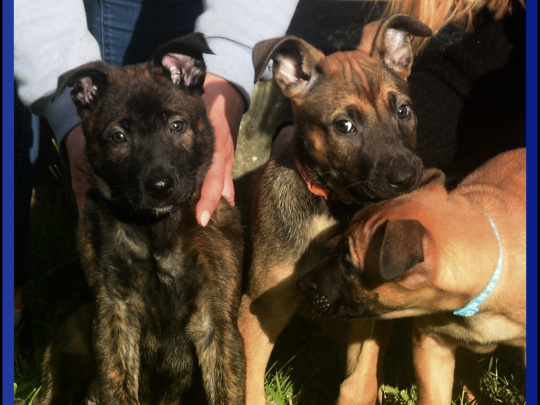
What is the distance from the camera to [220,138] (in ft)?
14.8

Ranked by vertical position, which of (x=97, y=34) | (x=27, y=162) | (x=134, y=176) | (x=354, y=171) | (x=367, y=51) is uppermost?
(x=367, y=51)

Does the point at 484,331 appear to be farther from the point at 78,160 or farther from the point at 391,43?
the point at 78,160

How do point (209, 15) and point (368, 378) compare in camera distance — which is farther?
point (209, 15)

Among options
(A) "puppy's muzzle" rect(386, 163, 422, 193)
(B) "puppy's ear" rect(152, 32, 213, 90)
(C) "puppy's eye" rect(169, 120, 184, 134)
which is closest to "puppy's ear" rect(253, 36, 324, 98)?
(B) "puppy's ear" rect(152, 32, 213, 90)

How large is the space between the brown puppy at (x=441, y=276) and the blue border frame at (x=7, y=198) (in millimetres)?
Answer: 1533

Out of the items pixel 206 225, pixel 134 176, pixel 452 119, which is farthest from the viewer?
pixel 452 119

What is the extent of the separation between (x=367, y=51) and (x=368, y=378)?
6.53 ft

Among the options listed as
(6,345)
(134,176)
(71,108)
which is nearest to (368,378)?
(134,176)

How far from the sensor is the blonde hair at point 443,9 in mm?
5023

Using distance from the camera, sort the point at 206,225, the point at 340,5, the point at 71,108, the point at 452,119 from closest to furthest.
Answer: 1. the point at 206,225
2. the point at 71,108
3. the point at 452,119
4. the point at 340,5

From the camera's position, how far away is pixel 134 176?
12.5ft

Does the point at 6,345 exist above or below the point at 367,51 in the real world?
below

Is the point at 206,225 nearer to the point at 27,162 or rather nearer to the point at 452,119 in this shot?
the point at 27,162

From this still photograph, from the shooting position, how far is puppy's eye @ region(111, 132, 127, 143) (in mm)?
3924
